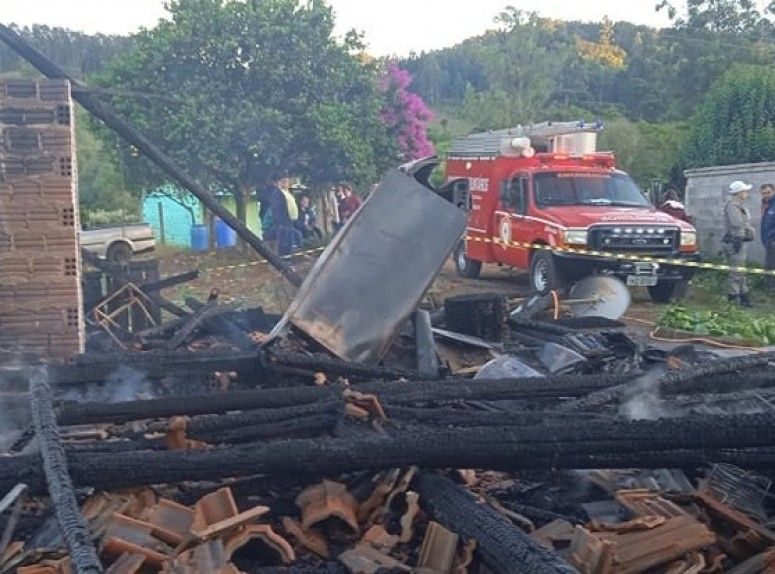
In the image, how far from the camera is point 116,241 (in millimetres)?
23750

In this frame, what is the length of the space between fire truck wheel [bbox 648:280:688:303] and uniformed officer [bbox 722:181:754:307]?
786 millimetres

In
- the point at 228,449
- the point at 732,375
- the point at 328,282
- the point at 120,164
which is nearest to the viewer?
the point at 228,449

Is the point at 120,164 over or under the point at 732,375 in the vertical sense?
over

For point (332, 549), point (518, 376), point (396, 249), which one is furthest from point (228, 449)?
point (396, 249)

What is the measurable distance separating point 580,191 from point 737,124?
12.5m

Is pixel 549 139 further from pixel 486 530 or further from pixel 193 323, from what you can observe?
pixel 486 530

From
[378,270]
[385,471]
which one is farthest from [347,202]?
[385,471]

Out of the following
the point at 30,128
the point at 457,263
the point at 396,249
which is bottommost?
the point at 457,263

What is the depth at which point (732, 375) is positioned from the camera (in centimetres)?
670

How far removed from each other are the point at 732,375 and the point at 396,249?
2.91 meters

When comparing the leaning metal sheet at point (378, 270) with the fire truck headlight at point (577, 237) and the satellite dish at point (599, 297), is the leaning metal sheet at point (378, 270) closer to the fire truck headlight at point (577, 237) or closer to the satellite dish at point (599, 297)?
the satellite dish at point (599, 297)

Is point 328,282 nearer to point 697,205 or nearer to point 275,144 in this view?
point 275,144

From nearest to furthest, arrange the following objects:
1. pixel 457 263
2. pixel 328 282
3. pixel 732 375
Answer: pixel 732 375 < pixel 328 282 < pixel 457 263

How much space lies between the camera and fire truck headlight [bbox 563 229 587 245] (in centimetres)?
1423
